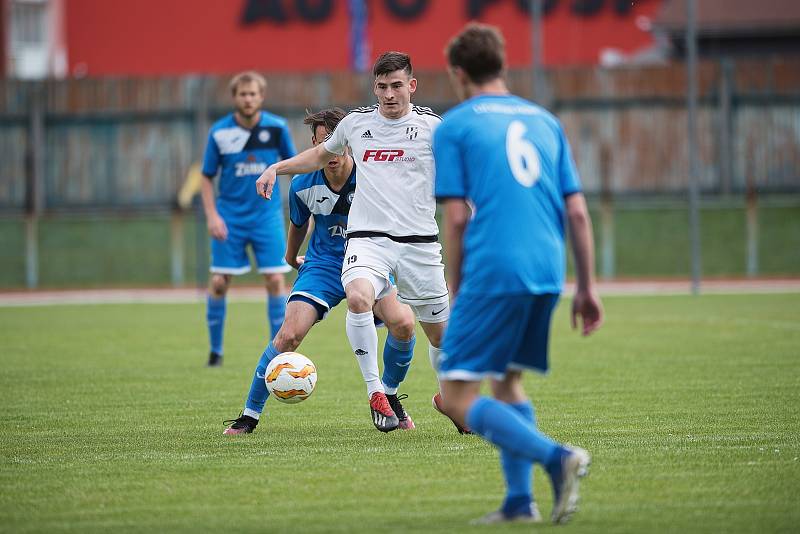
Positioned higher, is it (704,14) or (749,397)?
(704,14)

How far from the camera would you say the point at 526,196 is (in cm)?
489

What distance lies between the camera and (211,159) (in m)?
11.2

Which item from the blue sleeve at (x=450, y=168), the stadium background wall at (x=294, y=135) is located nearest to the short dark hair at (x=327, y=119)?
the blue sleeve at (x=450, y=168)

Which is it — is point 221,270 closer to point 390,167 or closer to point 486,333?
point 390,167

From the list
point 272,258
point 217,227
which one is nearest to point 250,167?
point 217,227

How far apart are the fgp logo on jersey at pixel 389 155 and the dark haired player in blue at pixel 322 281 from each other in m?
0.39

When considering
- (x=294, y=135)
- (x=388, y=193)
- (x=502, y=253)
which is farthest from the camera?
(x=294, y=135)

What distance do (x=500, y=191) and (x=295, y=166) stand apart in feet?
7.89

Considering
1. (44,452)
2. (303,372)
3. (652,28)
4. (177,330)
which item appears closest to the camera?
(44,452)

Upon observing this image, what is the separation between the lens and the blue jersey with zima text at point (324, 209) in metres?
7.75

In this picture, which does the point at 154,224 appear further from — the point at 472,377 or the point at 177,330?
the point at 472,377

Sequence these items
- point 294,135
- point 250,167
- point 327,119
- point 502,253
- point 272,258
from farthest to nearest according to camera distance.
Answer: point 294,135, point 272,258, point 250,167, point 327,119, point 502,253

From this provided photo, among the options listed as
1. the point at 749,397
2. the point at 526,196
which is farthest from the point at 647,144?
the point at 526,196

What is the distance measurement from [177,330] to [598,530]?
1077cm
